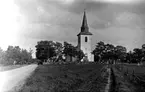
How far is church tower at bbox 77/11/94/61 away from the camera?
133750mm

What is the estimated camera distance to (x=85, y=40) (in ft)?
447

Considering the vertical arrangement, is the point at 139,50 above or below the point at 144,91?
above

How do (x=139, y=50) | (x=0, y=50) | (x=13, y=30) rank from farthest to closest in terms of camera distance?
(x=139, y=50) → (x=0, y=50) → (x=13, y=30)

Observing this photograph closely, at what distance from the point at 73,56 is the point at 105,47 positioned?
2131 cm

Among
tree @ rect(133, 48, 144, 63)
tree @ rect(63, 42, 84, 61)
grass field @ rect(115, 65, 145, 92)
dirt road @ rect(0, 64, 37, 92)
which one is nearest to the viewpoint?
dirt road @ rect(0, 64, 37, 92)

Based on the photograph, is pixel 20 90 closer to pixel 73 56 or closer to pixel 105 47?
pixel 73 56

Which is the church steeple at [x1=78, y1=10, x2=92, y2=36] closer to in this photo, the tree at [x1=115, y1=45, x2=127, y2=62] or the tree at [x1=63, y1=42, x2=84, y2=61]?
the tree at [x1=63, y1=42, x2=84, y2=61]

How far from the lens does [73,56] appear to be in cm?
13050

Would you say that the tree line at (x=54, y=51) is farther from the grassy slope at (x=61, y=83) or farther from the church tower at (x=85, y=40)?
the grassy slope at (x=61, y=83)

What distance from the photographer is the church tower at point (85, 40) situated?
5266 inches

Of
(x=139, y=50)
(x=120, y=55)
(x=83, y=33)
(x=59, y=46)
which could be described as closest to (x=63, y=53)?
(x=59, y=46)

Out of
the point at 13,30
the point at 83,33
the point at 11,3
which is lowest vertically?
the point at 13,30

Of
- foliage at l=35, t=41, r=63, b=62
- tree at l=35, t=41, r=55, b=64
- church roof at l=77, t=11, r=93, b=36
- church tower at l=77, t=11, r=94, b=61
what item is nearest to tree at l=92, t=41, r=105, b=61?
church tower at l=77, t=11, r=94, b=61

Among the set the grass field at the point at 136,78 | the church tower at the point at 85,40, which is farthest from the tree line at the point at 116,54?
the grass field at the point at 136,78
